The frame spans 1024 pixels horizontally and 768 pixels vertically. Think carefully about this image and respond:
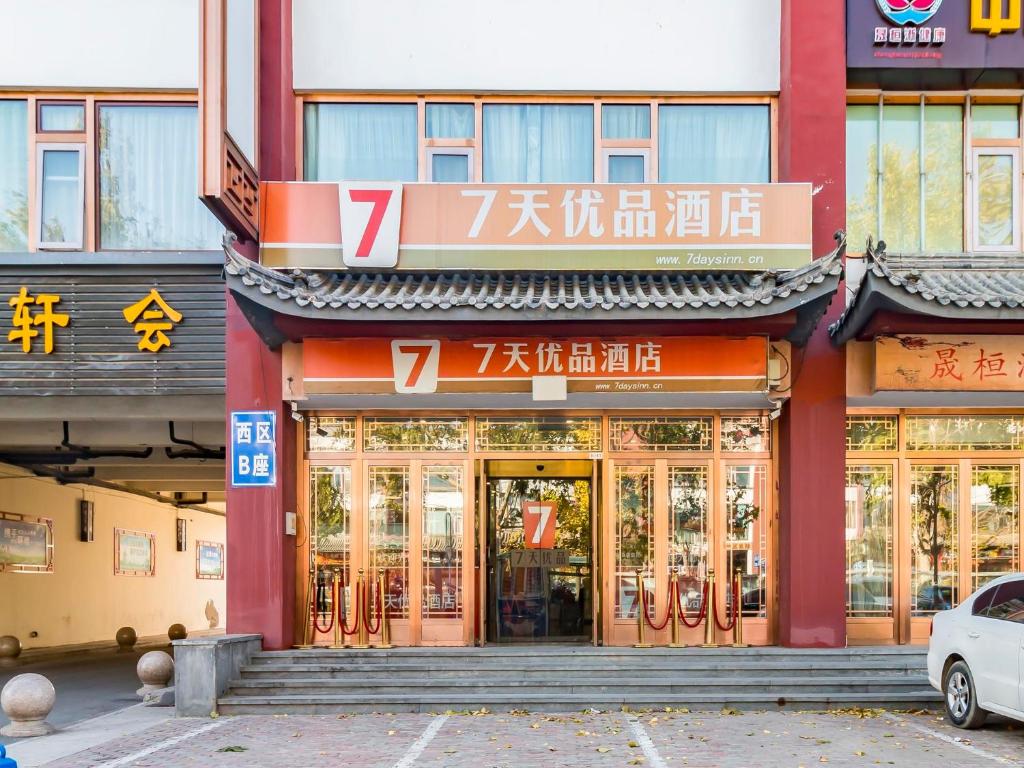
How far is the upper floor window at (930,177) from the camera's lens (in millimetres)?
12547

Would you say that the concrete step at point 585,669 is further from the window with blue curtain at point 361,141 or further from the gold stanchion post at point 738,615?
the window with blue curtain at point 361,141

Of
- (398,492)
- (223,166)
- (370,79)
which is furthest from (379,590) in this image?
(370,79)

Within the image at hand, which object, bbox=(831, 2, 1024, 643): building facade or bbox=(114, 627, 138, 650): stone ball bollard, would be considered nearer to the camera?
bbox=(831, 2, 1024, 643): building facade

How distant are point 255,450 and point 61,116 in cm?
475

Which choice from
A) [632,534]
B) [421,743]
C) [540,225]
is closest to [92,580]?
[632,534]

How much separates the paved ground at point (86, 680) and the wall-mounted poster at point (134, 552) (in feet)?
8.69

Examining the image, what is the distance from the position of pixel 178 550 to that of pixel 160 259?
16.3 meters

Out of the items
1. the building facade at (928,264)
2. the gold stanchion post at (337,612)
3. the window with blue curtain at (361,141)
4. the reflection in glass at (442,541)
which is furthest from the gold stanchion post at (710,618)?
the window with blue curtain at (361,141)

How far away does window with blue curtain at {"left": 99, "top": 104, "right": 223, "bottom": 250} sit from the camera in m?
12.3

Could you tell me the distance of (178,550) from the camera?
2645cm

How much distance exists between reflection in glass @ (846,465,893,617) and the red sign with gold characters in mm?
1539

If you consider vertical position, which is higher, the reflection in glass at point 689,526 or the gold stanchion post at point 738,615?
the reflection in glass at point 689,526

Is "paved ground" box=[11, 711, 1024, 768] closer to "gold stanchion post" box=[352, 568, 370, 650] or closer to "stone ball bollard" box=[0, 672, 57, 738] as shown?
"stone ball bollard" box=[0, 672, 57, 738]

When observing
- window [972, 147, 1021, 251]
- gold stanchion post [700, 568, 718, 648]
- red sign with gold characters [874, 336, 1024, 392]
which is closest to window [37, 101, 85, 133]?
gold stanchion post [700, 568, 718, 648]
